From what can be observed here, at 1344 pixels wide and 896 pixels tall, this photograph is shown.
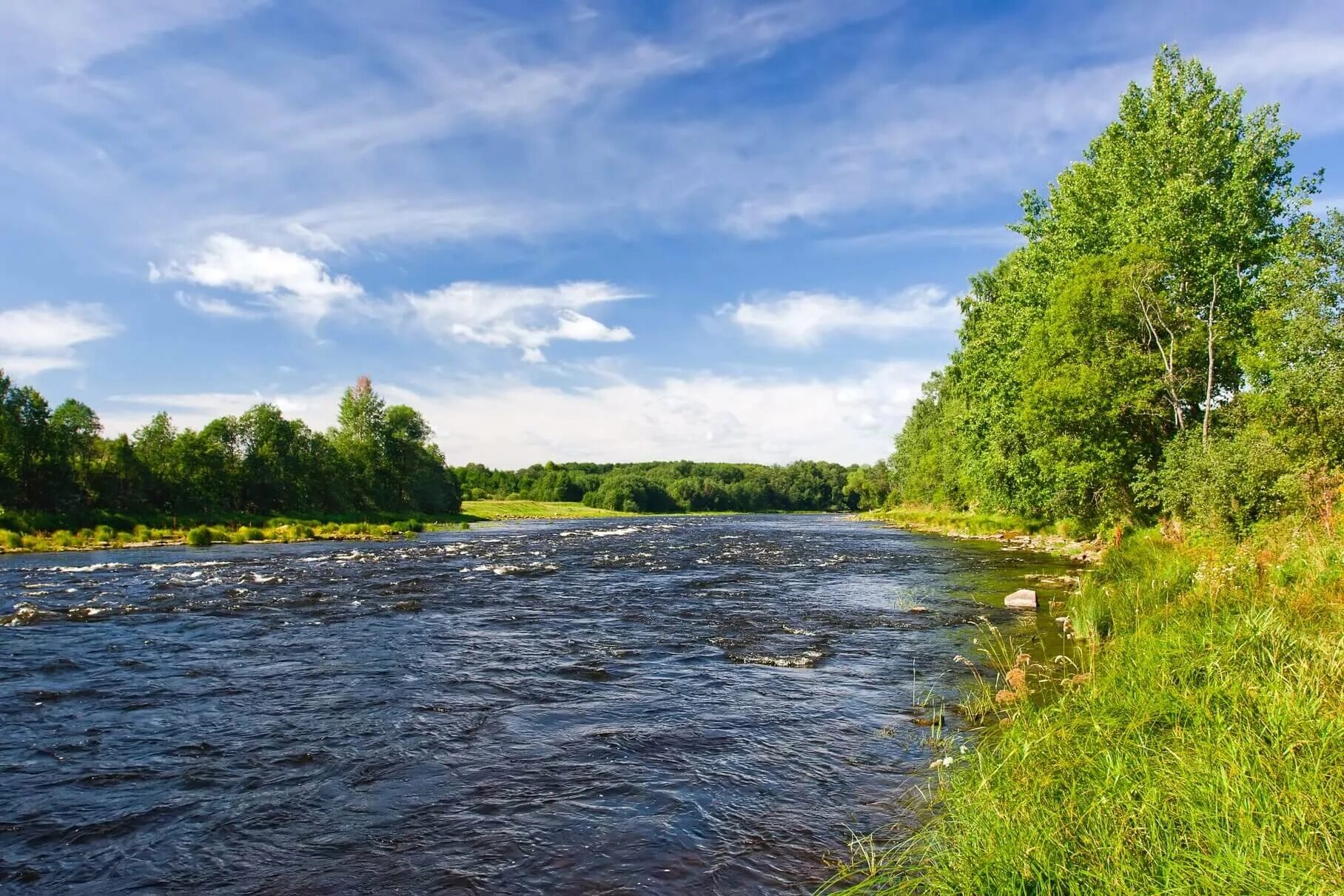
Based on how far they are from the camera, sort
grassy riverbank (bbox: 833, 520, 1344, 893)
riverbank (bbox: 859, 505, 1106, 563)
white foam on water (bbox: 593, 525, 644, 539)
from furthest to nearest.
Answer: white foam on water (bbox: 593, 525, 644, 539), riverbank (bbox: 859, 505, 1106, 563), grassy riverbank (bbox: 833, 520, 1344, 893)

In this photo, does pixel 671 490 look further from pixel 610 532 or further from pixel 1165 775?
pixel 1165 775

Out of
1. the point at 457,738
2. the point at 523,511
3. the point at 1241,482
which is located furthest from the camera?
the point at 523,511

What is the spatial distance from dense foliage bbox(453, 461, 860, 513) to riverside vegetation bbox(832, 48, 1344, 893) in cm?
10962

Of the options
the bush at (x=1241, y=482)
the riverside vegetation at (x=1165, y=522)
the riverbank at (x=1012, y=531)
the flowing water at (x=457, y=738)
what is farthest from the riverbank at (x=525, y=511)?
the bush at (x=1241, y=482)

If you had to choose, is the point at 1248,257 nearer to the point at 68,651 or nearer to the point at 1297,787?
the point at 1297,787

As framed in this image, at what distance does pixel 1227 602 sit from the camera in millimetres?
10562

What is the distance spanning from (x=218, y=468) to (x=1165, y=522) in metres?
74.4

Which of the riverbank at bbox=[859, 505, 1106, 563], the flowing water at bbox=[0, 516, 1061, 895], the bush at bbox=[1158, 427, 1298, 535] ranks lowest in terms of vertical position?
the flowing water at bbox=[0, 516, 1061, 895]

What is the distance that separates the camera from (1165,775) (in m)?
5.39

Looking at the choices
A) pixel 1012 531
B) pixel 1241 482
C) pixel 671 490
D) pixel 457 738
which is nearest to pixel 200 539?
pixel 457 738

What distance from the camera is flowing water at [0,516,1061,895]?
248 inches

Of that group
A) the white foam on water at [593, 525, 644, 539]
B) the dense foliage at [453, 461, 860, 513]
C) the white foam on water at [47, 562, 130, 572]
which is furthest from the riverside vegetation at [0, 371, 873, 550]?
the dense foliage at [453, 461, 860, 513]

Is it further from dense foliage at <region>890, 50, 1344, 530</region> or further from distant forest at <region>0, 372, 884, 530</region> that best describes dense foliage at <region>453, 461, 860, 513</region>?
dense foliage at <region>890, 50, 1344, 530</region>

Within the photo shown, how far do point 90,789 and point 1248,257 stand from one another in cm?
3388
